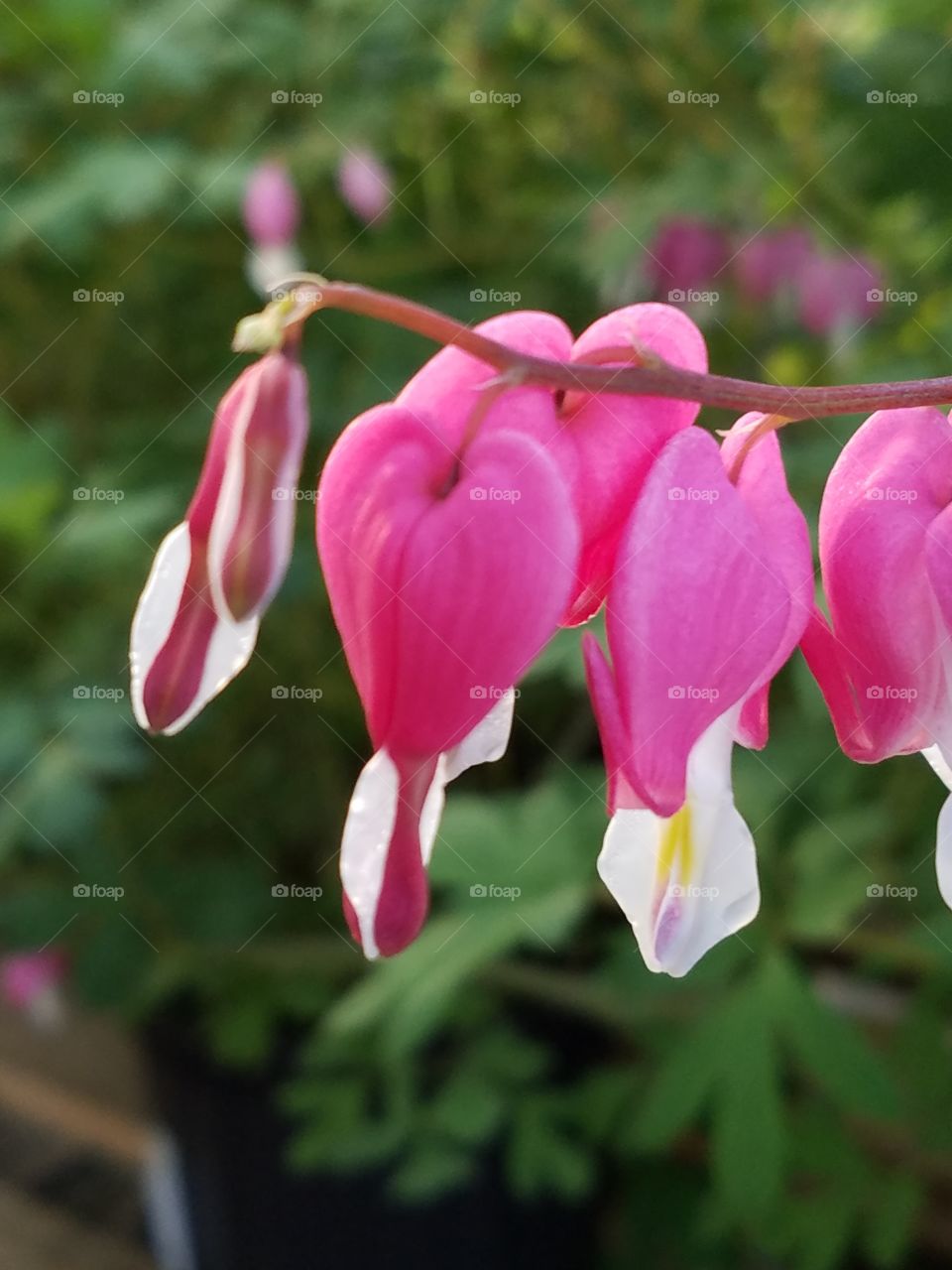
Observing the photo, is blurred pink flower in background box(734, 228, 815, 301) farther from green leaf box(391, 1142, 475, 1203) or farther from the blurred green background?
green leaf box(391, 1142, 475, 1203)

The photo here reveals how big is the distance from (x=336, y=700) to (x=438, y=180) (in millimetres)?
700


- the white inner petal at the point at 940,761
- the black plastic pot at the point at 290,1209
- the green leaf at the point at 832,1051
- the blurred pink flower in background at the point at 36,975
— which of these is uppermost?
the white inner petal at the point at 940,761

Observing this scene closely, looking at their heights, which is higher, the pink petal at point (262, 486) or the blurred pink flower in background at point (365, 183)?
the blurred pink flower in background at point (365, 183)

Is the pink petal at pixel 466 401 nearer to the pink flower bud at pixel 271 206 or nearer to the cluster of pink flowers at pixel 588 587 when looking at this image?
the cluster of pink flowers at pixel 588 587

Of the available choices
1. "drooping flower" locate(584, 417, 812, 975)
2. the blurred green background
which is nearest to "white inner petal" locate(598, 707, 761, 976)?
"drooping flower" locate(584, 417, 812, 975)

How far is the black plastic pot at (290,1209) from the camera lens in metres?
1.56

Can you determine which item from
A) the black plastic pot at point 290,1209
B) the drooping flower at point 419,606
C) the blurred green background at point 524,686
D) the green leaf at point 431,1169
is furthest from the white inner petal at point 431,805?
the black plastic pot at point 290,1209

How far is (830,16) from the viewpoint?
133 cm

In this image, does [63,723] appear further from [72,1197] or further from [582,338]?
[72,1197]

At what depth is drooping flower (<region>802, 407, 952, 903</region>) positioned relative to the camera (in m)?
0.41

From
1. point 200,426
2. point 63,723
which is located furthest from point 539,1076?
point 200,426

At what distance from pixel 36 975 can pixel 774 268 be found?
1221 millimetres

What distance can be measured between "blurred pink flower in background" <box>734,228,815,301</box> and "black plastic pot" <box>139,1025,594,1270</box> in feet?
3.63

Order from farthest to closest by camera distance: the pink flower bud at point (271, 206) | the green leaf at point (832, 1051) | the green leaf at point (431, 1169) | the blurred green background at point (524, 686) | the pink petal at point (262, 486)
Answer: the pink flower bud at point (271, 206) → the green leaf at point (431, 1169) → the blurred green background at point (524, 686) → the green leaf at point (832, 1051) → the pink petal at point (262, 486)
